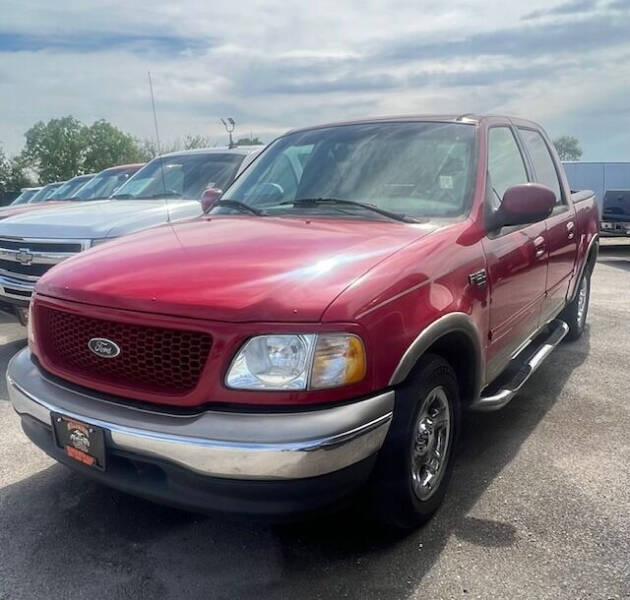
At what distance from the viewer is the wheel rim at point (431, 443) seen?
265 cm

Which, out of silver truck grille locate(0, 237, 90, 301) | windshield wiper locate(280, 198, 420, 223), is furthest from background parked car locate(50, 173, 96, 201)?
windshield wiper locate(280, 198, 420, 223)

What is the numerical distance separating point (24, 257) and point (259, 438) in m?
4.01

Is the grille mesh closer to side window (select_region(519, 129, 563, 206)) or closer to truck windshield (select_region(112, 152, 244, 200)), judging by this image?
side window (select_region(519, 129, 563, 206))

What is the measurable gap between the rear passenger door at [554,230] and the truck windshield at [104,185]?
625 cm

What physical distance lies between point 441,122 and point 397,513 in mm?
2259

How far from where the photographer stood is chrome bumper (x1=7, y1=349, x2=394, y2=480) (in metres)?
2.08

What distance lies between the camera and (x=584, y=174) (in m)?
17.7

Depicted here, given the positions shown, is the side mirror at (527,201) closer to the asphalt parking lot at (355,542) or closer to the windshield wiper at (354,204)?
the windshield wiper at (354,204)

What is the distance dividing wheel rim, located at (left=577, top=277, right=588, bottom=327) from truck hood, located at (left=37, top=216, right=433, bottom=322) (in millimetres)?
3377

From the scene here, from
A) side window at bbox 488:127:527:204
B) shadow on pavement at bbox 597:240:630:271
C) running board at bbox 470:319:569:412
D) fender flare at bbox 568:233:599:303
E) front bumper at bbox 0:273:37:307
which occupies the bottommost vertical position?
shadow on pavement at bbox 597:240:630:271

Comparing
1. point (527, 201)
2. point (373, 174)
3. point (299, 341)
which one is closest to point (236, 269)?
point (299, 341)

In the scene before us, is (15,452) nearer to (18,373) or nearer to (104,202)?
(18,373)

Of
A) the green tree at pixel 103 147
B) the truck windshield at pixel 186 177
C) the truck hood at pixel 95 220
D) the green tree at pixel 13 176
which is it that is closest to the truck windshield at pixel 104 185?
the truck windshield at pixel 186 177

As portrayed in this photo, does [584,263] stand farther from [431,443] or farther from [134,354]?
[134,354]
